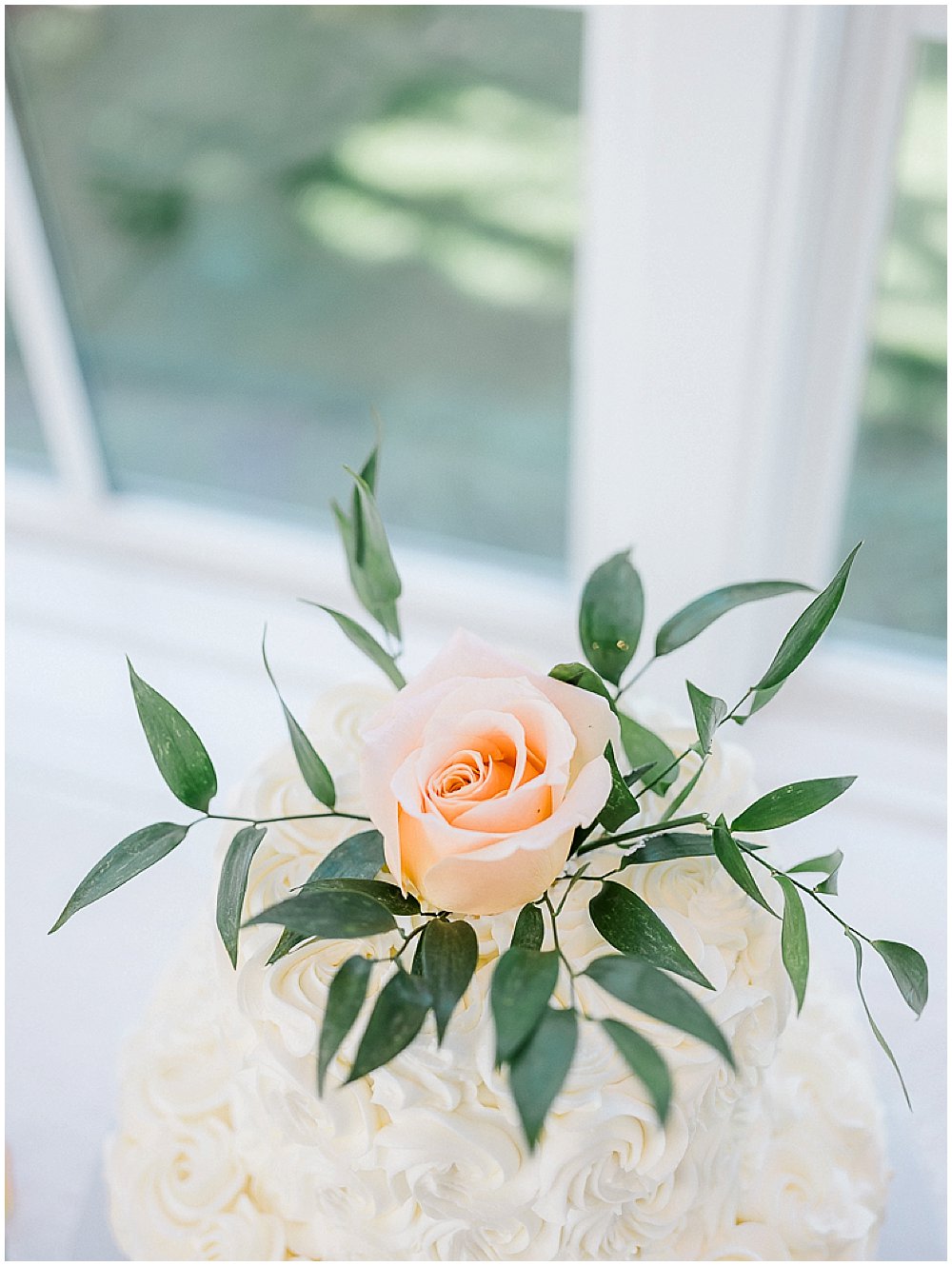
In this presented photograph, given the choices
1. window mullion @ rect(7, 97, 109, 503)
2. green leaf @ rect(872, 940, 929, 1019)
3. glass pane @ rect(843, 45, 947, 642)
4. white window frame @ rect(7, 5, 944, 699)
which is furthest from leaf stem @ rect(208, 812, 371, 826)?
window mullion @ rect(7, 97, 109, 503)

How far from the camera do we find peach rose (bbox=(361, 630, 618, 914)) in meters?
0.45

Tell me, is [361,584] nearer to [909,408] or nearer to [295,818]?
[295,818]

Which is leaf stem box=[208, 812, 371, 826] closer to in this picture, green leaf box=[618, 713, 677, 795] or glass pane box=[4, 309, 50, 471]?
green leaf box=[618, 713, 677, 795]

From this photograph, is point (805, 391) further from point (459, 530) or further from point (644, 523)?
point (459, 530)

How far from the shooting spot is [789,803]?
0.52 metres

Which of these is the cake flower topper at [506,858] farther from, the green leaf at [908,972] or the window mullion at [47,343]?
the window mullion at [47,343]

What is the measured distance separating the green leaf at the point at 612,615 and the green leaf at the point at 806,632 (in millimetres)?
83

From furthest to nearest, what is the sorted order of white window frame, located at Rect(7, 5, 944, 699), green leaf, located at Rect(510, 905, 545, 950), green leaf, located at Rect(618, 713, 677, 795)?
1. white window frame, located at Rect(7, 5, 944, 699)
2. green leaf, located at Rect(618, 713, 677, 795)
3. green leaf, located at Rect(510, 905, 545, 950)

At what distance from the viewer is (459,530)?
122cm

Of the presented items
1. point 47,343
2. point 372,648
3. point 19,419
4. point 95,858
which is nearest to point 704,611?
point 372,648

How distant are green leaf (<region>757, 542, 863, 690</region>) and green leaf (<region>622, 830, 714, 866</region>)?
0.07 metres

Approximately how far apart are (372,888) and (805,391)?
62 centimetres

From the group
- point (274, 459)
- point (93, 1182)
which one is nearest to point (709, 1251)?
point (93, 1182)

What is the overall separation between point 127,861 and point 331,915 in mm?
113
